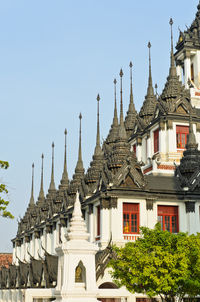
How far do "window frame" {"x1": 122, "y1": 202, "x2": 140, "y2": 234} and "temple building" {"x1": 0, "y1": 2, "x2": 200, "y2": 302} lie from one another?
0.07 m

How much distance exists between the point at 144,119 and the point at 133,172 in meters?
14.8

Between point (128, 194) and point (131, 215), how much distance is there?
1.45 meters

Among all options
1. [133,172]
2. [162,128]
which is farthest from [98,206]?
[162,128]

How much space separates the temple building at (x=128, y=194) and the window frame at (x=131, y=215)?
7 centimetres

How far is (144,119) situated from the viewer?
49.5m

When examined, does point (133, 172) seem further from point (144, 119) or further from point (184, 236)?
point (144, 119)

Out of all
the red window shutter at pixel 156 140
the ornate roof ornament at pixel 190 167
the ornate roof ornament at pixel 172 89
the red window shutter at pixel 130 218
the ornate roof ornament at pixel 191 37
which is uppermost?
the ornate roof ornament at pixel 191 37

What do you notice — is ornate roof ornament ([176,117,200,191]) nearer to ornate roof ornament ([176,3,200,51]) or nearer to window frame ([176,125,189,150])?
window frame ([176,125,189,150])

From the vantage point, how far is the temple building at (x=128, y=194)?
23.2 metres

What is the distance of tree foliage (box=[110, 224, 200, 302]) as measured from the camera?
24.8m

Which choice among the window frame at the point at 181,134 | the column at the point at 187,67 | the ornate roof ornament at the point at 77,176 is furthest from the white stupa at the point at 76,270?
the column at the point at 187,67

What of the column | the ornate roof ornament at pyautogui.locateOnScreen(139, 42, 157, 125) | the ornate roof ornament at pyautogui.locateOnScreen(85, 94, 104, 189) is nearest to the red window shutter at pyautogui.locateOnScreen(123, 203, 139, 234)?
the ornate roof ornament at pyautogui.locateOnScreen(85, 94, 104, 189)

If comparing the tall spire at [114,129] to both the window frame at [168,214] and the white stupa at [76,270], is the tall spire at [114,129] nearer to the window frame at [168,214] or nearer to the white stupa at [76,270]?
the window frame at [168,214]

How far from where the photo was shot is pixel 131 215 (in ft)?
114
